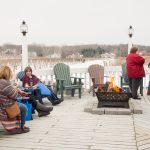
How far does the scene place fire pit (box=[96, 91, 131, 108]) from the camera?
7.22 meters

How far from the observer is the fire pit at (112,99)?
7223 millimetres

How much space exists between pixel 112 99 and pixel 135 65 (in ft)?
6.36

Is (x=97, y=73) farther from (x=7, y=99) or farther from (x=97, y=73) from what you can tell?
(x=7, y=99)

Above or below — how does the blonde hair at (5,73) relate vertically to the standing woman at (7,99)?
above

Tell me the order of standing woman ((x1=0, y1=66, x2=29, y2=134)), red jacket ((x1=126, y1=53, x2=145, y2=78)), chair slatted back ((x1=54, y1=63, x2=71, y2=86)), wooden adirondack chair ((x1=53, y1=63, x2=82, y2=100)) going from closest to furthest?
standing woman ((x1=0, y1=66, x2=29, y2=134)) < red jacket ((x1=126, y1=53, x2=145, y2=78)) < wooden adirondack chair ((x1=53, y1=63, x2=82, y2=100)) < chair slatted back ((x1=54, y1=63, x2=71, y2=86))

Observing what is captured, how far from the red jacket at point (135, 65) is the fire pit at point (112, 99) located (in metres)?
1.79

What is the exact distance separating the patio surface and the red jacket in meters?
1.78

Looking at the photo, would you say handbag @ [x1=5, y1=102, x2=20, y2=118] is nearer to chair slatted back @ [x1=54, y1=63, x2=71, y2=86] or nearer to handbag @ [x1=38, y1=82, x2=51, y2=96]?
handbag @ [x1=38, y1=82, x2=51, y2=96]

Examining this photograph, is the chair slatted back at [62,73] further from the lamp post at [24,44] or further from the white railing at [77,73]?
the lamp post at [24,44]

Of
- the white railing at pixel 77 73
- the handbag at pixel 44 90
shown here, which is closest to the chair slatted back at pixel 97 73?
the white railing at pixel 77 73
